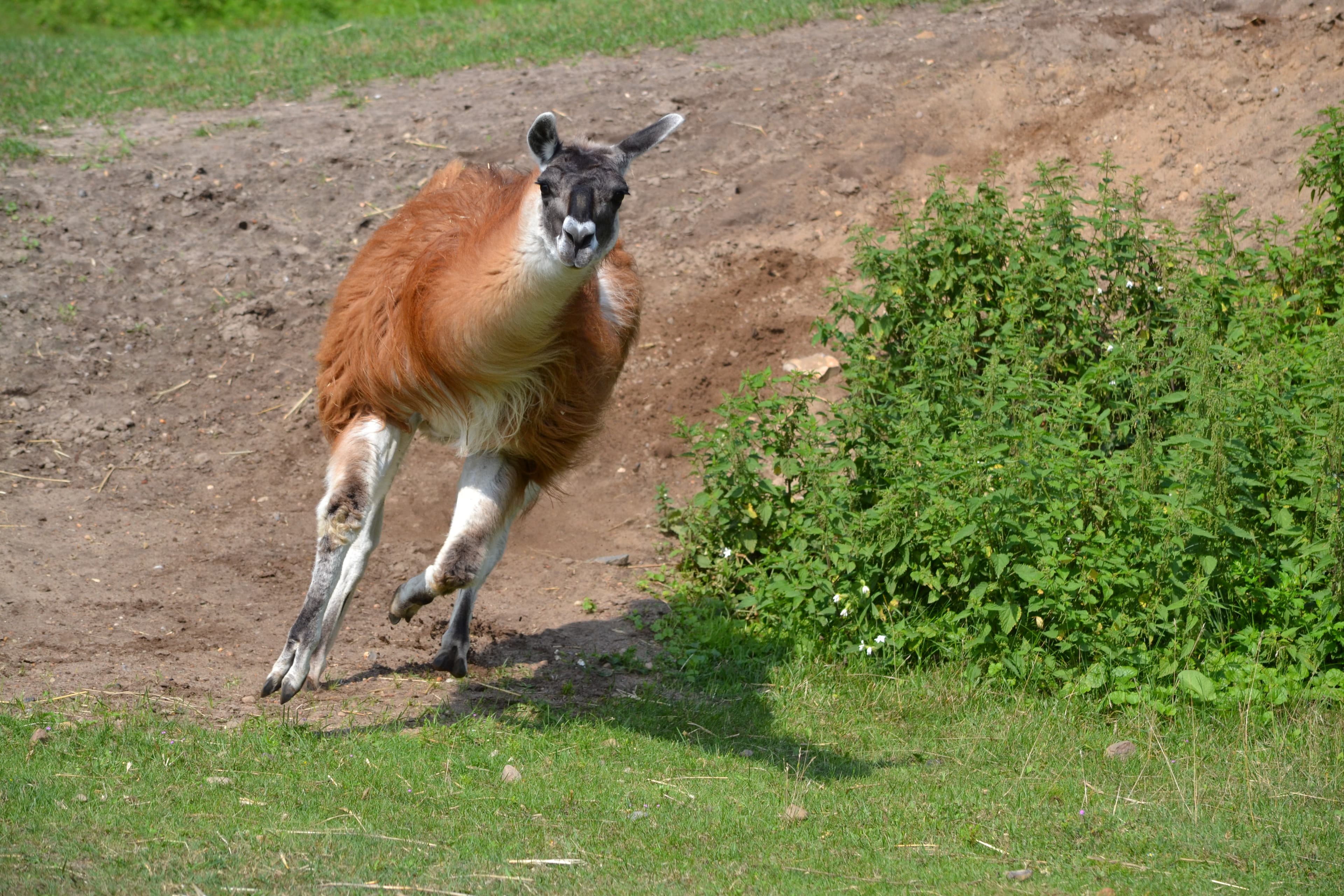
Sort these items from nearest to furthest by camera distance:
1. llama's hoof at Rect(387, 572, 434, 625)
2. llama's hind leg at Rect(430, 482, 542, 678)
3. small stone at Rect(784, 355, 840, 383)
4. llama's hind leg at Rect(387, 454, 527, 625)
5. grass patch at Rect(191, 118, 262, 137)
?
1. llama's hind leg at Rect(387, 454, 527, 625)
2. llama's hoof at Rect(387, 572, 434, 625)
3. llama's hind leg at Rect(430, 482, 542, 678)
4. small stone at Rect(784, 355, 840, 383)
5. grass patch at Rect(191, 118, 262, 137)

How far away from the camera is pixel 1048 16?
10359 mm

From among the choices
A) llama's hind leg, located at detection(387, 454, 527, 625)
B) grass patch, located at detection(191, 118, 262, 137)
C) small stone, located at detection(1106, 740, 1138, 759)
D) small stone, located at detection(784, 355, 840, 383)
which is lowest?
small stone, located at detection(1106, 740, 1138, 759)

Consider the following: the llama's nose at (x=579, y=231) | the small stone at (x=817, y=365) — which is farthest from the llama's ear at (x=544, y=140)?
the small stone at (x=817, y=365)

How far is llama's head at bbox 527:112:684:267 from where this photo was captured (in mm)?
4090

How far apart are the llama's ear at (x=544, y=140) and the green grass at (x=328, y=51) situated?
7164mm

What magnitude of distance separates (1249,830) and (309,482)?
5343 mm

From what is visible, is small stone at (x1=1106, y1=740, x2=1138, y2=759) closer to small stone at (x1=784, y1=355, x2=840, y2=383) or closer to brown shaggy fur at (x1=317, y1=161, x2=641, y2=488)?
brown shaggy fur at (x1=317, y1=161, x2=641, y2=488)

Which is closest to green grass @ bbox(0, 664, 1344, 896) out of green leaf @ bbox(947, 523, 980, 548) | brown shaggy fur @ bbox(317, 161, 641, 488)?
green leaf @ bbox(947, 523, 980, 548)

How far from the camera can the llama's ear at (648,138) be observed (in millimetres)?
4574

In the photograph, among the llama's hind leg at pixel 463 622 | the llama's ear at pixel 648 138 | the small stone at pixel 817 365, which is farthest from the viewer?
the small stone at pixel 817 365

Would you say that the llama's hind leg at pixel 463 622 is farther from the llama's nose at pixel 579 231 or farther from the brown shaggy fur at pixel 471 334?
the llama's nose at pixel 579 231

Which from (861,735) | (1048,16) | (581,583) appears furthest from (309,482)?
(1048,16)

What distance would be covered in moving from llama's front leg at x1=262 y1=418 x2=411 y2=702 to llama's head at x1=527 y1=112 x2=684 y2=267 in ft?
4.16

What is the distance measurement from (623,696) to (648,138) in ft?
7.69
